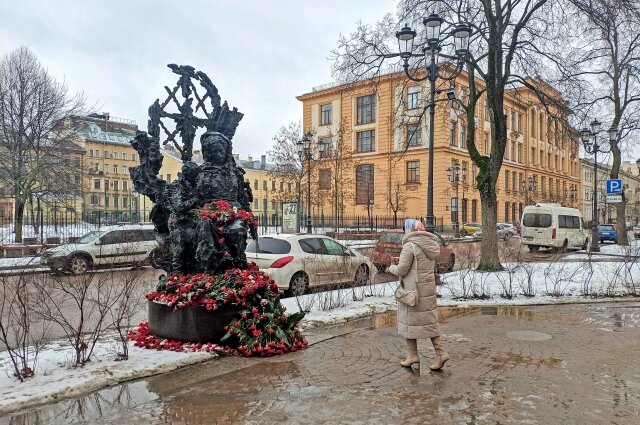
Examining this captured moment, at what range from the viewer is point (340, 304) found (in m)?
10.1

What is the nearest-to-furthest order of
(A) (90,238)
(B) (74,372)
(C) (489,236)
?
(B) (74,372)
(C) (489,236)
(A) (90,238)

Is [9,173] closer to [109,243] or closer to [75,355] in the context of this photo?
[109,243]

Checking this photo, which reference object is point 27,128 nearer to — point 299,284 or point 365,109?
point 299,284

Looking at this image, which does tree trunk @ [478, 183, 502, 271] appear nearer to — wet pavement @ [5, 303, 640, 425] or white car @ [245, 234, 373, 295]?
white car @ [245, 234, 373, 295]

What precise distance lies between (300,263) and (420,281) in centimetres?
600

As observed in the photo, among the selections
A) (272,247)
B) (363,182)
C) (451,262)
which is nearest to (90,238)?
(272,247)

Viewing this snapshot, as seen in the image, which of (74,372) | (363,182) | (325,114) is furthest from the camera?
(325,114)

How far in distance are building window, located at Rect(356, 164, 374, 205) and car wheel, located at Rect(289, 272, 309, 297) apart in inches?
1705

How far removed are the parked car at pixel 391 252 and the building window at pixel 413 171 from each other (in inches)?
1388

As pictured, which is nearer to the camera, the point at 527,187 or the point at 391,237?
the point at 391,237

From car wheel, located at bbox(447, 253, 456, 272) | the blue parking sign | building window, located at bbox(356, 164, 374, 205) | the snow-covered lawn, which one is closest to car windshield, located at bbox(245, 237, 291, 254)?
the snow-covered lawn

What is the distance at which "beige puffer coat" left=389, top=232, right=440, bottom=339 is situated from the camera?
18.9 ft

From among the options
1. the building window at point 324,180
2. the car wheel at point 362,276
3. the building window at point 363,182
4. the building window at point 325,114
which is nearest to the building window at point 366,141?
the building window at point 363,182

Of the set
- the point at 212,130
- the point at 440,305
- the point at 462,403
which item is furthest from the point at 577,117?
the point at 462,403
